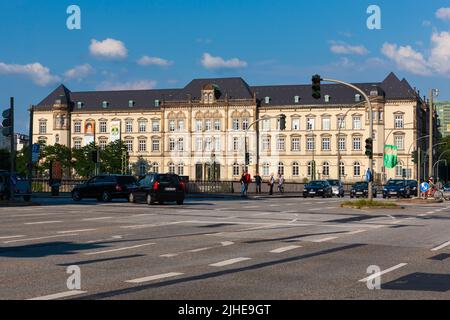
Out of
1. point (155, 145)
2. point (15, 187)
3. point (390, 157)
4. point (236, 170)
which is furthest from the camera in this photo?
point (155, 145)

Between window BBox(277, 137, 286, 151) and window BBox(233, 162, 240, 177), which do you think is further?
window BBox(277, 137, 286, 151)

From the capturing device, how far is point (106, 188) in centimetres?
3981

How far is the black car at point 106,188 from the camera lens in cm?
3962

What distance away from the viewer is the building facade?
Answer: 121812mm

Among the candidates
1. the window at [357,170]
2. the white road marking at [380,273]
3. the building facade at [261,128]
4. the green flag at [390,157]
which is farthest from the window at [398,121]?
the white road marking at [380,273]

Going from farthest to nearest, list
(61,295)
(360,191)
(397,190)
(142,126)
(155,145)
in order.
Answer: (142,126) → (155,145) → (360,191) → (397,190) → (61,295)

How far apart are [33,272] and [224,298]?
3.61 metres

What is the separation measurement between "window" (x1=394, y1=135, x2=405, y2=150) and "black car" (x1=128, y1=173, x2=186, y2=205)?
301 ft

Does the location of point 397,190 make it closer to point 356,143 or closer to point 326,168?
point 356,143

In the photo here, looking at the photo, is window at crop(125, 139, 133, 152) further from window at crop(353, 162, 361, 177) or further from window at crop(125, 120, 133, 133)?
window at crop(353, 162, 361, 177)

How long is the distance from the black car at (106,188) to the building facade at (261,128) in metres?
76.6

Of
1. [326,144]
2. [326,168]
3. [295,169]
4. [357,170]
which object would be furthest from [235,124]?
[357,170]

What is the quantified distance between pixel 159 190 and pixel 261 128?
92.3 meters

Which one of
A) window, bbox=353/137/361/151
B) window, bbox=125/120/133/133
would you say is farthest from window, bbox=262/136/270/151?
window, bbox=125/120/133/133
